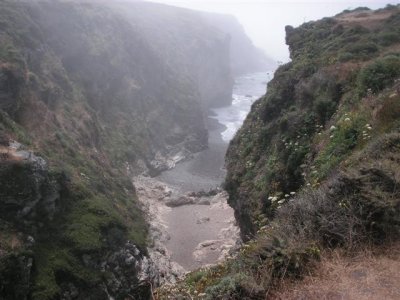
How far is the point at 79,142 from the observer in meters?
58.8

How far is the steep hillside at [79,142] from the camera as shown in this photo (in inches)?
1307

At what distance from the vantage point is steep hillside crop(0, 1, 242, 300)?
3319 cm

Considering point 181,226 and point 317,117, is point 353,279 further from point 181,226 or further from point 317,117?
point 181,226

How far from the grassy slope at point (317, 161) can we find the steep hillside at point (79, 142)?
3.01 metres

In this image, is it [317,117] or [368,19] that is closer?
[317,117]

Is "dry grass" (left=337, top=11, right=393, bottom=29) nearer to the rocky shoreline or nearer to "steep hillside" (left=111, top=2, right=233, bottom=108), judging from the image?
the rocky shoreline

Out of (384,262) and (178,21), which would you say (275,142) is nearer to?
(384,262)

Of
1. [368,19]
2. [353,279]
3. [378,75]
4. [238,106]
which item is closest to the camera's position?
[353,279]

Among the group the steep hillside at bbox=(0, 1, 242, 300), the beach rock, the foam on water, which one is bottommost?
the foam on water

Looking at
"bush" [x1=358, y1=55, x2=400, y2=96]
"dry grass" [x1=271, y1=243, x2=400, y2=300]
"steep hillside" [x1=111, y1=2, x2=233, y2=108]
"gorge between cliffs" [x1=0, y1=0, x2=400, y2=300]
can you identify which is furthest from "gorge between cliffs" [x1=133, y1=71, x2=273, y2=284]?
"steep hillside" [x1=111, y1=2, x2=233, y2=108]

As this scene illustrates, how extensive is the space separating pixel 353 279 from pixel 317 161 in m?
10.3

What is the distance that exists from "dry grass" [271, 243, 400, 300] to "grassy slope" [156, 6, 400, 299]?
261mm

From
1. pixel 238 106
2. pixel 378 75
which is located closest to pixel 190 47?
pixel 238 106

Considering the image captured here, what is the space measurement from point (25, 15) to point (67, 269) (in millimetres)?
51169
